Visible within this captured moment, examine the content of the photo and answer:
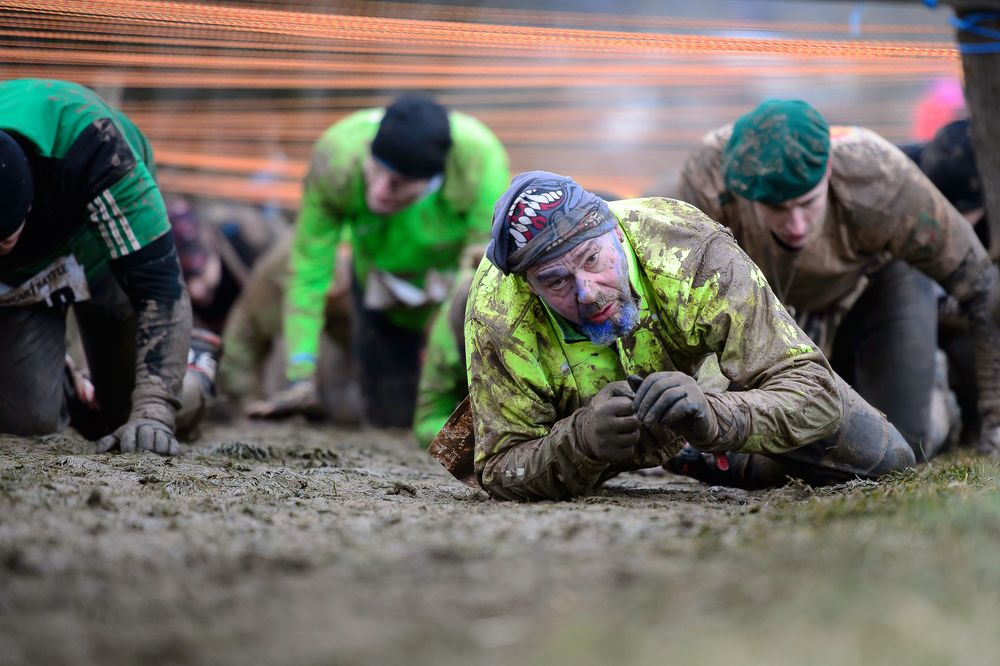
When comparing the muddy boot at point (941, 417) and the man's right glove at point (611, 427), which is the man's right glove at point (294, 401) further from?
the man's right glove at point (611, 427)

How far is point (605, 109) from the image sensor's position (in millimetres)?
11297

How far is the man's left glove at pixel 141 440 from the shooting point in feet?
15.1

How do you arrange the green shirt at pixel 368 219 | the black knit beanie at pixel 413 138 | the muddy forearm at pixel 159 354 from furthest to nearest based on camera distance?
the green shirt at pixel 368 219 < the black knit beanie at pixel 413 138 < the muddy forearm at pixel 159 354

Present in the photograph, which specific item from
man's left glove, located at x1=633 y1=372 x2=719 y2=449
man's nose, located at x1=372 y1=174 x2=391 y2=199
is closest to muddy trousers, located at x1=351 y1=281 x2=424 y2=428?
A: man's nose, located at x1=372 y1=174 x2=391 y2=199

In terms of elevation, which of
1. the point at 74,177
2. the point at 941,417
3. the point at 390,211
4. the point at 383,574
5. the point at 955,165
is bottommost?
the point at 941,417

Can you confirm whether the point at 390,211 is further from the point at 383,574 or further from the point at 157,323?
Answer: the point at 383,574

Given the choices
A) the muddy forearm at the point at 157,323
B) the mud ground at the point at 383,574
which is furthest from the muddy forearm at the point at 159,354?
the mud ground at the point at 383,574

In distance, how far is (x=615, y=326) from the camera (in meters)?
3.60

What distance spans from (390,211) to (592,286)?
3.25 meters

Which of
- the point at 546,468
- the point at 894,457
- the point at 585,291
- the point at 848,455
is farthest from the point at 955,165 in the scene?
the point at 546,468

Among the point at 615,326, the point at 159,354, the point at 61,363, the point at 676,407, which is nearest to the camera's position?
the point at 676,407

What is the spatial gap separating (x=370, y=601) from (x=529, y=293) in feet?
5.04

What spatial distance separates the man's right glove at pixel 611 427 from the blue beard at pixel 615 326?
150 mm

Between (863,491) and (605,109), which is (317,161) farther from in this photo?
(605,109)
